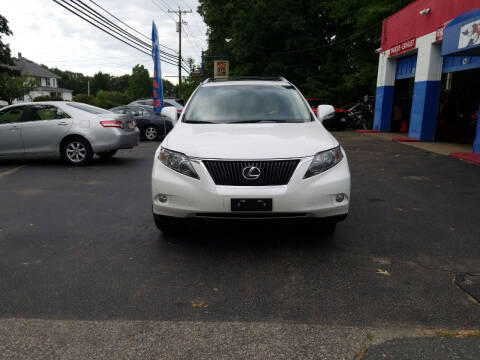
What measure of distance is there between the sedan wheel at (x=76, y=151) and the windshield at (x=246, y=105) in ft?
16.8

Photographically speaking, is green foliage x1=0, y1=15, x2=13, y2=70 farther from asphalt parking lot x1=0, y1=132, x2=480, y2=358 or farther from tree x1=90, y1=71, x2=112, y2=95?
tree x1=90, y1=71, x2=112, y2=95

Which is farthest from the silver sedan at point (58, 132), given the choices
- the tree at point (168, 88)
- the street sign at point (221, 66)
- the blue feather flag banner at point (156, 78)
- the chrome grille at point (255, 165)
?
the tree at point (168, 88)

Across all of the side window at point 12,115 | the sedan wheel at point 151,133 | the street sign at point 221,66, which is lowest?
the sedan wheel at point 151,133

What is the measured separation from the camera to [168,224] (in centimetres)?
441

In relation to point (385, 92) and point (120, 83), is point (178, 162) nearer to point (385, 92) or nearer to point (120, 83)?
point (385, 92)

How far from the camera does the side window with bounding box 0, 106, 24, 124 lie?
9.76m

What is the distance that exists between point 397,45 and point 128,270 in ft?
60.3

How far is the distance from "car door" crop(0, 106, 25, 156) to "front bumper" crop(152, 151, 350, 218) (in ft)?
24.0

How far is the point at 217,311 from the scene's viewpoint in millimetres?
3000

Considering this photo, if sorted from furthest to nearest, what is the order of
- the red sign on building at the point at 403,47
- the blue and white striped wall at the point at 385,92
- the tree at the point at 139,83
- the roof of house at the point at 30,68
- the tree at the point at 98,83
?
the tree at the point at 98,83
the tree at the point at 139,83
the roof of house at the point at 30,68
the blue and white striped wall at the point at 385,92
the red sign on building at the point at 403,47

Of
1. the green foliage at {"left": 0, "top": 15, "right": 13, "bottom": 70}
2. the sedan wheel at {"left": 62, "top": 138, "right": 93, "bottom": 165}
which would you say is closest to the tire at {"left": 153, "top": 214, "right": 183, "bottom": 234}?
the sedan wheel at {"left": 62, "top": 138, "right": 93, "bottom": 165}

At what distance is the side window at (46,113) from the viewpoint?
968 centimetres

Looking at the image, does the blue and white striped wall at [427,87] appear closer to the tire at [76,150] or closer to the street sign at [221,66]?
the tire at [76,150]

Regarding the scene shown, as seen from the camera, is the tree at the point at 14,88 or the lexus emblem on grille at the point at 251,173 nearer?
the lexus emblem on grille at the point at 251,173
